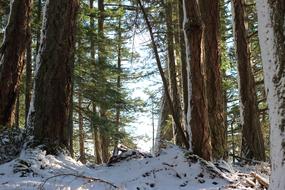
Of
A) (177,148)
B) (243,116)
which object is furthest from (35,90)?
(243,116)

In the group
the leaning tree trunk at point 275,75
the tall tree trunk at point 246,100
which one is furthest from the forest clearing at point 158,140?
the tall tree trunk at point 246,100

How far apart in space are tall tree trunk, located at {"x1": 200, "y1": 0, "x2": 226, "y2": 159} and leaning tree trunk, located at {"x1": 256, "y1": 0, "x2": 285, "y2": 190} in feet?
12.1

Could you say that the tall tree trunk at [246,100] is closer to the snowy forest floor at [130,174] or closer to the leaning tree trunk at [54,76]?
the snowy forest floor at [130,174]

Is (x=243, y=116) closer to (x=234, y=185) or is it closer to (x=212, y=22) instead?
(x=212, y=22)

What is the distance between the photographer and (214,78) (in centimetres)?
723

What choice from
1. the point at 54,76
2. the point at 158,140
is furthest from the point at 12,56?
the point at 158,140

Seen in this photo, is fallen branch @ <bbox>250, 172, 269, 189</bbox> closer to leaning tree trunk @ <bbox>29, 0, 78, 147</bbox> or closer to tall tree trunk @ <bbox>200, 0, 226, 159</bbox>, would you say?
tall tree trunk @ <bbox>200, 0, 226, 159</bbox>

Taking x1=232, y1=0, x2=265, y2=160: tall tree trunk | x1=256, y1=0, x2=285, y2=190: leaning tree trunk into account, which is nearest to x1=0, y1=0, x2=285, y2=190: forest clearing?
x1=256, y1=0, x2=285, y2=190: leaning tree trunk

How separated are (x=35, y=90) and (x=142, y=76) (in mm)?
15343

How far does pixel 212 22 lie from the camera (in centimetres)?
793

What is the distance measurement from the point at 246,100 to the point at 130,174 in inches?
243

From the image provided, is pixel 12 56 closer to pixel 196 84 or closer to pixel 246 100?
pixel 196 84

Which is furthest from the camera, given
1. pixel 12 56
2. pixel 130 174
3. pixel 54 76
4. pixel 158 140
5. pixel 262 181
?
pixel 12 56

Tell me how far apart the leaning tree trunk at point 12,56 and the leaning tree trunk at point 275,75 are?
5712 millimetres
